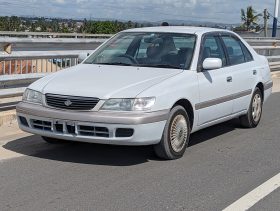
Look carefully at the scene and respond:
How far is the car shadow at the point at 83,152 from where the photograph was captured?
6.46m

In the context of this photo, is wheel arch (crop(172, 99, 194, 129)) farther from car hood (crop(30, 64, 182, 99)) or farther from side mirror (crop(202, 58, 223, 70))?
side mirror (crop(202, 58, 223, 70))

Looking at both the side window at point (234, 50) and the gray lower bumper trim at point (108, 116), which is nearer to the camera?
the gray lower bumper trim at point (108, 116)

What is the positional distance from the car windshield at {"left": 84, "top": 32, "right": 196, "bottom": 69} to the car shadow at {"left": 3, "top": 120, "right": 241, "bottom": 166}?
1.12 meters

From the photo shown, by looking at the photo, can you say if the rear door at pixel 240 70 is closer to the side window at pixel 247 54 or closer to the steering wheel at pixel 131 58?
the side window at pixel 247 54

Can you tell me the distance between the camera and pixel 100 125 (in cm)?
586

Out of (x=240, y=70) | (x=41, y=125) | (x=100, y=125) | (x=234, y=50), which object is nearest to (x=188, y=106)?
(x=100, y=125)

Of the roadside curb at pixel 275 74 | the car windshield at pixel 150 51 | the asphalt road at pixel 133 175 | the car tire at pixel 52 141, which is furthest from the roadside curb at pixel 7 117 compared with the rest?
the roadside curb at pixel 275 74

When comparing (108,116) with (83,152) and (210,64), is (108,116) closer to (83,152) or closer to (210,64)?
(83,152)

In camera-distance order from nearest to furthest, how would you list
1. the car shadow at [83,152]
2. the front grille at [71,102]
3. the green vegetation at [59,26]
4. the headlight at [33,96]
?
the front grille at [71,102] < the headlight at [33,96] < the car shadow at [83,152] < the green vegetation at [59,26]

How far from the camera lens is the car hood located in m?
5.98

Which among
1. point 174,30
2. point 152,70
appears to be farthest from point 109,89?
point 174,30

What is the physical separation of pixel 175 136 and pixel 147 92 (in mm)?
777

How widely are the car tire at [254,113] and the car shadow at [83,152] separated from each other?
4.68 feet

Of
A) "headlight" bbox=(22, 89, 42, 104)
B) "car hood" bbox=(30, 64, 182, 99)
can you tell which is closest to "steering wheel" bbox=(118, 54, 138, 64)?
"car hood" bbox=(30, 64, 182, 99)
